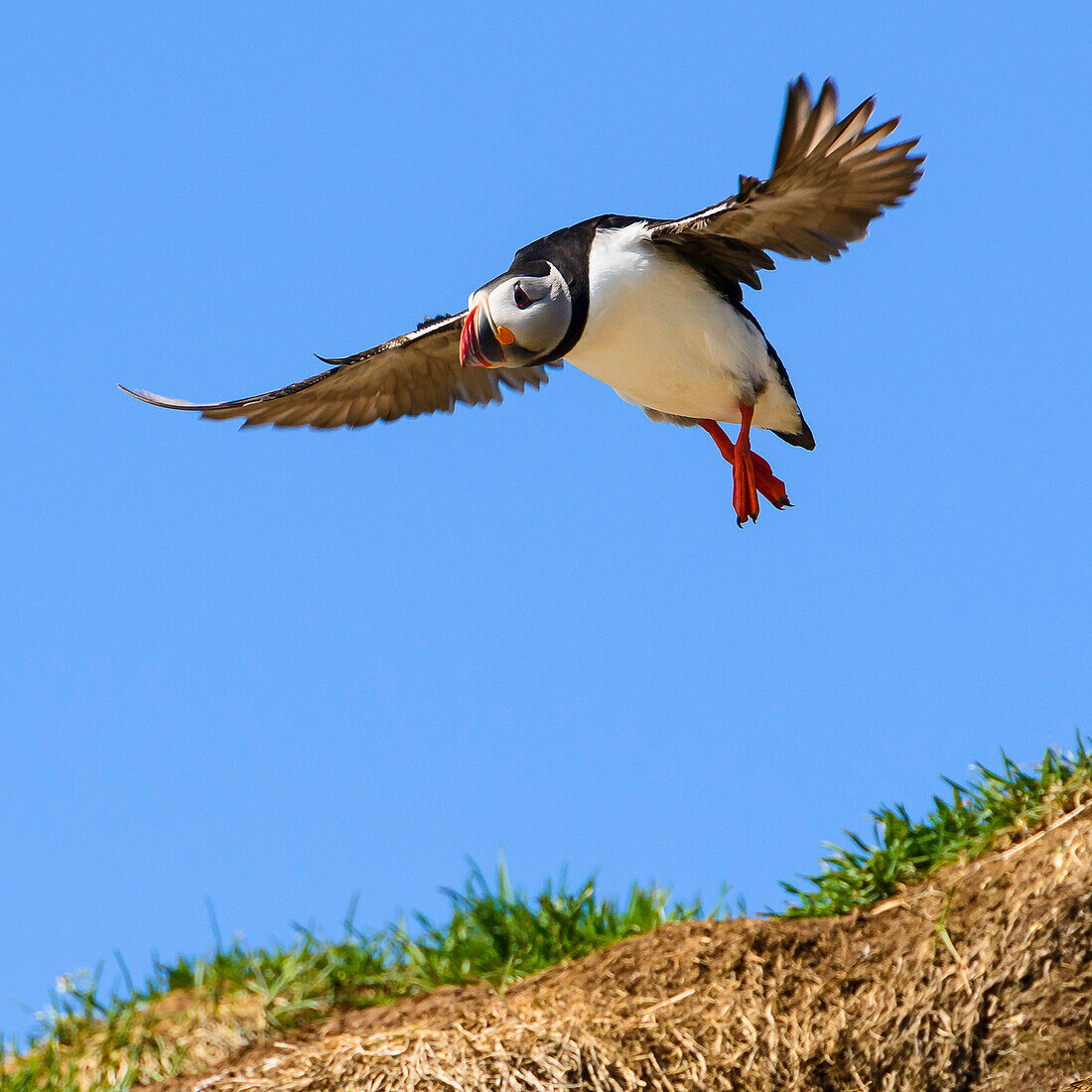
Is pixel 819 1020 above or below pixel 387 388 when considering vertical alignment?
below

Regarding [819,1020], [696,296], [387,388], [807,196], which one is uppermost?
[387,388]

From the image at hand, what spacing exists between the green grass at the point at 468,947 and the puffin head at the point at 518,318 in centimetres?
268

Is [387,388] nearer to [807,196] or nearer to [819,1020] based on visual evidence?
[807,196]

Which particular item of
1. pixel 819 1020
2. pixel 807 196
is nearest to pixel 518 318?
pixel 807 196

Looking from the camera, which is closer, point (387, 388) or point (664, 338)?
point (664, 338)

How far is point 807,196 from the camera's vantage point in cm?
581

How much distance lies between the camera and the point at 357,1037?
595 cm

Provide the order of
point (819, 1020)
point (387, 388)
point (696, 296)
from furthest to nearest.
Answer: point (387, 388), point (696, 296), point (819, 1020)

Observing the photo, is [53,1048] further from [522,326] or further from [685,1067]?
[522,326]

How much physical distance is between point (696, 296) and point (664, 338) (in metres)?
0.25

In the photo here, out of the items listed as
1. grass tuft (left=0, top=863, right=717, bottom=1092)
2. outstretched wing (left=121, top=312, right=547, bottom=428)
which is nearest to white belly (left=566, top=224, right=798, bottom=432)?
outstretched wing (left=121, top=312, right=547, bottom=428)

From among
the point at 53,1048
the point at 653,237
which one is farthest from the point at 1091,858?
the point at 53,1048

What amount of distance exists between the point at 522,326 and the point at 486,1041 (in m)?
3.20

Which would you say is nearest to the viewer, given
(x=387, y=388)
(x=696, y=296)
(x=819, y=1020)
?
(x=819, y=1020)
